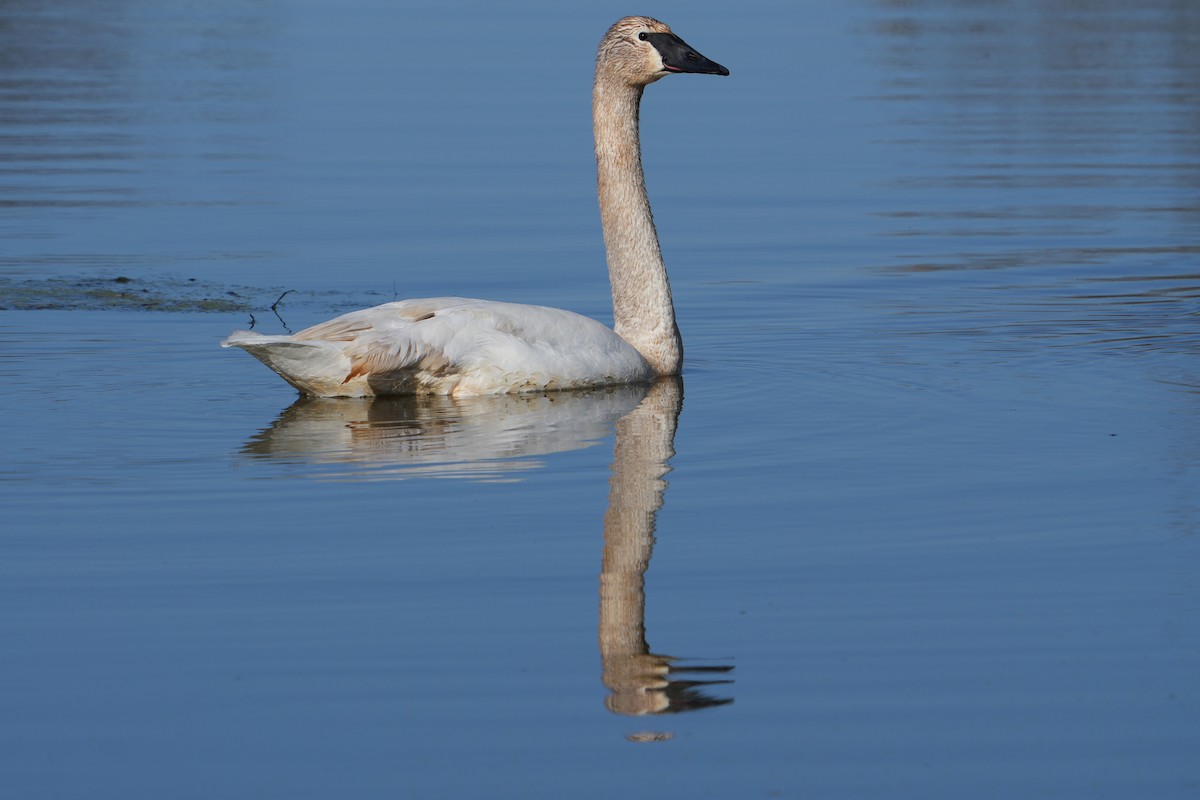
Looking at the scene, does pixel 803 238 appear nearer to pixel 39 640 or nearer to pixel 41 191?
pixel 41 191

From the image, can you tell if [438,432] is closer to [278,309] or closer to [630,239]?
[630,239]

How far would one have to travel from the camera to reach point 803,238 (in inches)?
587

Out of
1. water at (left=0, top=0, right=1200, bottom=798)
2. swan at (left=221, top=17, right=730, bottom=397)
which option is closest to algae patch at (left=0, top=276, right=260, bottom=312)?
water at (left=0, top=0, right=1200, bottom=798)

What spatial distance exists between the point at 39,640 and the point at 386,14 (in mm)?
32276

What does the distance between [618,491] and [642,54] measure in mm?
4078

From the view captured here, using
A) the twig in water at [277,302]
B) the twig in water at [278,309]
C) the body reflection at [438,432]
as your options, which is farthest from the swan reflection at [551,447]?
the twig in water at [277,302]

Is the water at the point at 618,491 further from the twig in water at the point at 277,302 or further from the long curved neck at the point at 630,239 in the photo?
the long curved neck at the point at 630,239

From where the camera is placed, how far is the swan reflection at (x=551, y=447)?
586 centimetres

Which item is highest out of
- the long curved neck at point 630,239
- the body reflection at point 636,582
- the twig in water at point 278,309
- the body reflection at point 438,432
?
the long curved neck at point 630,239

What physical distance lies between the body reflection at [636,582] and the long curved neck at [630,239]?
107 centimetres

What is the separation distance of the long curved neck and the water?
14.5 inches

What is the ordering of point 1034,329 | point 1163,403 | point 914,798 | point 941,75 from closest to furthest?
1. point 914,798
2. point 1163,403
3. point 1034,329
4. point 941,75

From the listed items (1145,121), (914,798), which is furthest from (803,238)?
(914,798)

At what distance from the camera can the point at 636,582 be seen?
649 cm
